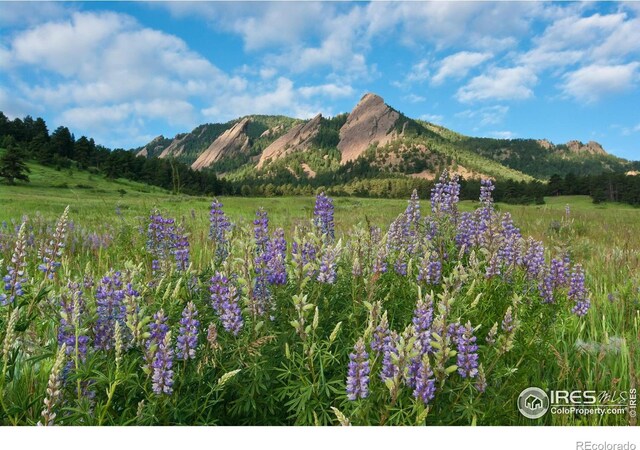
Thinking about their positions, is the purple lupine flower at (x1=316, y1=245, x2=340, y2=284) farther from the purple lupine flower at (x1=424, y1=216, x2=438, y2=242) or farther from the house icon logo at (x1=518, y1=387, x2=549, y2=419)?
the purple lupine flower at (x1=424, y1=216, x2=438, y2=242)

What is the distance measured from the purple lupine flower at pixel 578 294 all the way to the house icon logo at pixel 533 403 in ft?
7.71

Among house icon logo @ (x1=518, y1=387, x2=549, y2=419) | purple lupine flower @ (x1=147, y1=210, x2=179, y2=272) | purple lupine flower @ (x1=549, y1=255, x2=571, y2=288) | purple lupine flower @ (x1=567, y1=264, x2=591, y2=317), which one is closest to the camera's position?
house icon logo @ (x1=518, y1=387, x2=549, y2=419)

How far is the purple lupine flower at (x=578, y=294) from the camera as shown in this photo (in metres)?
4.76

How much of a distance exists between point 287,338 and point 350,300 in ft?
2.60

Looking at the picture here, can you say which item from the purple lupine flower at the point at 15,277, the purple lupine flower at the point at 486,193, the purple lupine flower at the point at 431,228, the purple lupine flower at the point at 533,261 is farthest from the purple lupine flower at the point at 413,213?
the purple lupine flower at the point at 15,277

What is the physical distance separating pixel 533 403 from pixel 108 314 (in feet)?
9.68

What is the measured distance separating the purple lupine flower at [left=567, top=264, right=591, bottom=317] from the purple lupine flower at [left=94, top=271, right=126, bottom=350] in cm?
461

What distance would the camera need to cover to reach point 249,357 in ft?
9.18

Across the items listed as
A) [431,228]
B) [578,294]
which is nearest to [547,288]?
[578,294]

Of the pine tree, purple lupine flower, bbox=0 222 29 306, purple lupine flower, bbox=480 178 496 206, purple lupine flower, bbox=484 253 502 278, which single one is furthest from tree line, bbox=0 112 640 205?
purple lupine flower, bbox=0 222 29 306

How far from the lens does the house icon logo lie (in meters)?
2.78

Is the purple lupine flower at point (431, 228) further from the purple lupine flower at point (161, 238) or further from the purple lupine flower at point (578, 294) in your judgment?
the purple lupine flower at point (161, 238)
